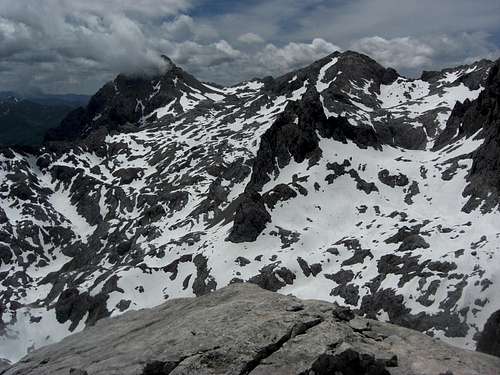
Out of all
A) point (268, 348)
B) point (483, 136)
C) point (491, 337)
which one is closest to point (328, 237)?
point (483, 136)

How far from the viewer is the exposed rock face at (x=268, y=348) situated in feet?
69.9

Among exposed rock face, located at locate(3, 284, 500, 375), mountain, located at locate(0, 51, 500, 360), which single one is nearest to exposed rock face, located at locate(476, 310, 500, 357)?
mountain, located at locate(0, 51, 500, 360)

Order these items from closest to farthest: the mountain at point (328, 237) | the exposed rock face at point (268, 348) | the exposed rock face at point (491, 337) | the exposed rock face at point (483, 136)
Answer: the exposed rock face at point (268, 348) < the exposed rock face at point (491, 337) < the mountain at point (328, 237) < the exposed rock face at point (483, 136)

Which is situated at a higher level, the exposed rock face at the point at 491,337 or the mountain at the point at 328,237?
the mountain at the point at 328,237

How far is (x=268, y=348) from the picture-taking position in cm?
2219

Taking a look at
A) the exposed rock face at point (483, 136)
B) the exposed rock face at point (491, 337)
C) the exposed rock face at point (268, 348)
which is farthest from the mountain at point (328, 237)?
the exposed rock face at point (268, 348)

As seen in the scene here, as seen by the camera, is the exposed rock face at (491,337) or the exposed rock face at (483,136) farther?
the exposed rock face at (483,136)

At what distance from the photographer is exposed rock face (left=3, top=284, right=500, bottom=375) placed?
69.9 ft

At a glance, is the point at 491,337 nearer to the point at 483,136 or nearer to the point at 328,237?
the point at 328,237

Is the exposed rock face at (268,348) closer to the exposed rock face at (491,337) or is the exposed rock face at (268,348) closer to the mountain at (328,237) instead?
the exposed rock face at (491,337)

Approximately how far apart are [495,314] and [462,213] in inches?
1635

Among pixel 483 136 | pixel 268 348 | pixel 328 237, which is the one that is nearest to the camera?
pixel 268 348

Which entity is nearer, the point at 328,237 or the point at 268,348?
Answer: the point at 268,348

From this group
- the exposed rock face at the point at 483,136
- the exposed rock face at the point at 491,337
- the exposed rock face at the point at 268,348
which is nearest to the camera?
the exposed rock face at the point at 268,348
